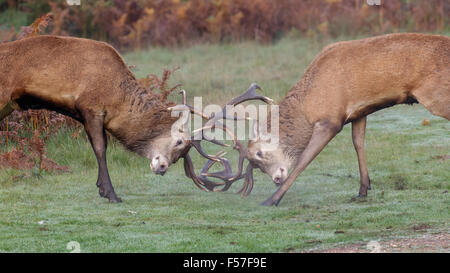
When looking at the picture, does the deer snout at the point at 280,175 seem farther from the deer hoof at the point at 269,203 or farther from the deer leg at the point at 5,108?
the deer leg at the point at 5,108

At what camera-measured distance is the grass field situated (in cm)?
778

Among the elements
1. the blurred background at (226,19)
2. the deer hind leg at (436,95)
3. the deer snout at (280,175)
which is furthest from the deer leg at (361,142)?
the blurred background at (226,19)

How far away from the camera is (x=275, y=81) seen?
16.6m

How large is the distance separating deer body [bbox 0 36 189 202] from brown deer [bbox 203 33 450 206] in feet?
4.60

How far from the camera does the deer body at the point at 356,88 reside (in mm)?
9211

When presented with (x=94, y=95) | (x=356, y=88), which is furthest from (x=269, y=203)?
(x=94, y=95)

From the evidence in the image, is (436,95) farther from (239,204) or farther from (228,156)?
(228,156)

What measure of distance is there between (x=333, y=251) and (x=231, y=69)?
11164 millimetres

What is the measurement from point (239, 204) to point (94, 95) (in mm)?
2262

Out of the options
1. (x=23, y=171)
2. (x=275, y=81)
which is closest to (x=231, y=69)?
(x=275, y=81)

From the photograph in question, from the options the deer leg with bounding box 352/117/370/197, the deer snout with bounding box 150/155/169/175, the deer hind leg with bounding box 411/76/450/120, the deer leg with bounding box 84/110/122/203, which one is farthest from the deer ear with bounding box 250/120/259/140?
the deer hind leg with bounding box 411/76/450/120

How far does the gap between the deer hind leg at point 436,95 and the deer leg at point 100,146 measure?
390 cm

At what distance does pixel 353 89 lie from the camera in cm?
937

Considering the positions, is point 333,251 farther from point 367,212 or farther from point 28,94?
point 28,94
